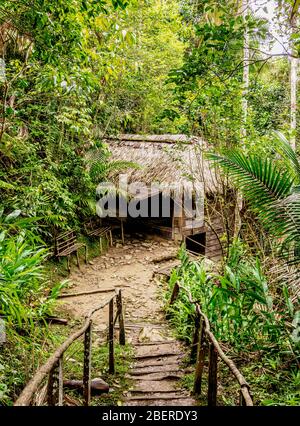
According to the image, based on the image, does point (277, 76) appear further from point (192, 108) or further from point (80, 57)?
point (80, 57)

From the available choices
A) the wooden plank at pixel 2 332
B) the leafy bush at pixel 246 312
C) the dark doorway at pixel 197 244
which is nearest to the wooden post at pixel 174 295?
the leafy bush at pixel 246 312

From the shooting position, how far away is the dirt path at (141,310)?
356 cm

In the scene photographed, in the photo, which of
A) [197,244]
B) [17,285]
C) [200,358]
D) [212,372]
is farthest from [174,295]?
[197,244]

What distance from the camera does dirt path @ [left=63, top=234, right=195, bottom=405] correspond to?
3.56m

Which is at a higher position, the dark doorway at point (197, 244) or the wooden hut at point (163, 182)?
the wooden hut at point (163, 182)

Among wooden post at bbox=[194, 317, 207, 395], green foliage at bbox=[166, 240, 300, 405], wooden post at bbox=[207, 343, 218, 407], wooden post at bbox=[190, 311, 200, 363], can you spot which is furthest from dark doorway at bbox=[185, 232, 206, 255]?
wooden post at bbox=[207, 343, 218, 407]

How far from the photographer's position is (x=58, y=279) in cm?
751

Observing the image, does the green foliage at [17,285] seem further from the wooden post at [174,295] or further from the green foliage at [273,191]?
the wooden post at [174,295]

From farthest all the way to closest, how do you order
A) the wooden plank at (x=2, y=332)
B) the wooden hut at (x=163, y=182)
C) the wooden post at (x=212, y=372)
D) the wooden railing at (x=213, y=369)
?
the wooden hut at (x=163, y=182)
the wooden plank at (x=2, y=332)
the wooden post at (x=212, y=372)
the wooden railing at (x=213, y=369)

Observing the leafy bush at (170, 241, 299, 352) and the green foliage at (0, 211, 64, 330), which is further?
the leafy bush at (170, 241, 299, 352)

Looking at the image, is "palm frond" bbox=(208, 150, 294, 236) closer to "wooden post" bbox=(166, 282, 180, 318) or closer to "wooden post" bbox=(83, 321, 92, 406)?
"wooden post" bbox=(83, 321, 92, 406)

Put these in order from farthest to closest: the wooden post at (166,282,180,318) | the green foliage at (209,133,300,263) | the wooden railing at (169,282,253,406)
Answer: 1. the wooden post at (166,282,180,318)
2. the green foliage at (209,133,300,263)
3. the wooden railing at (169,282,253,406)

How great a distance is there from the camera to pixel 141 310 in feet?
21.5

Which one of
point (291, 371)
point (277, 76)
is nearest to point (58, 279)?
point (291, 371)
